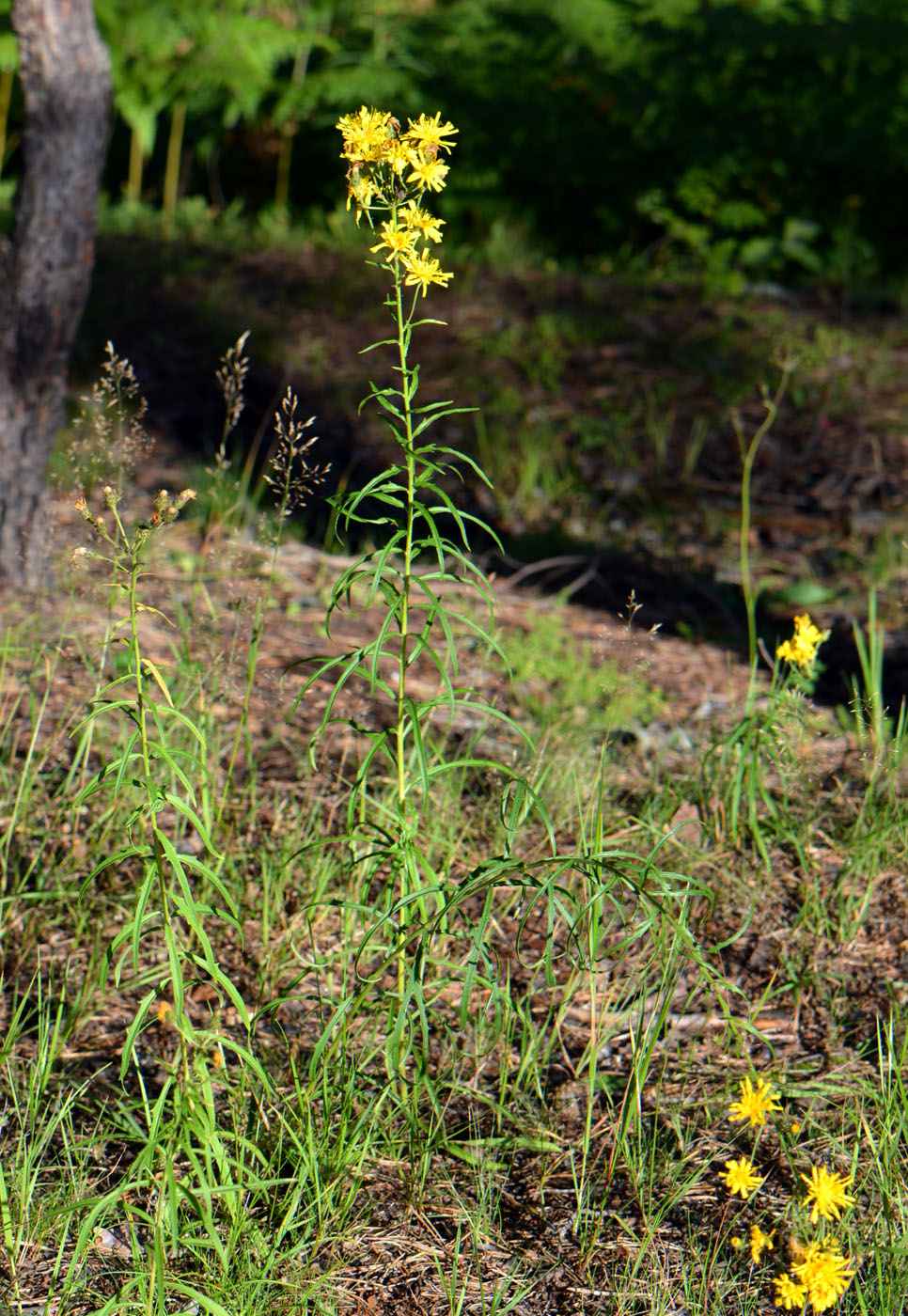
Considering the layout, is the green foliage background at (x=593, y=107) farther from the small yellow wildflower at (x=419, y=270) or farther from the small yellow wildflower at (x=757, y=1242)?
the small yellow wildflower at (x=757, y=1242)

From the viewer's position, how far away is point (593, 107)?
22.9ft

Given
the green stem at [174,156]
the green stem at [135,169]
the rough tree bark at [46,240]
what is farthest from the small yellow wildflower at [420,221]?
the green stem at [135,169]

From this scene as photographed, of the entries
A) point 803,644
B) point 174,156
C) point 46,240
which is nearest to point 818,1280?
point 803,644

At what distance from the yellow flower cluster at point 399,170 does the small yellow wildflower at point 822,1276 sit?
1440 mm

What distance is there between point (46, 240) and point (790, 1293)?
3056 millimetres

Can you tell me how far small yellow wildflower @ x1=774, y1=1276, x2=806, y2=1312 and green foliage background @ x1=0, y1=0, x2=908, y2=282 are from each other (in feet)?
18.7

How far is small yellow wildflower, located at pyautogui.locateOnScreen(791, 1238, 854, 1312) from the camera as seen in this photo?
1641 mm

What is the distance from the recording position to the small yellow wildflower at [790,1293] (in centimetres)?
168

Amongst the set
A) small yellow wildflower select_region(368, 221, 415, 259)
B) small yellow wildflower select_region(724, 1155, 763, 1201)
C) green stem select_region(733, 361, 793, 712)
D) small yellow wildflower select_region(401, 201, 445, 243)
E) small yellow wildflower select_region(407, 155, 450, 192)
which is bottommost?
small yellow wildflower select_region(724, 1155, 763, 1201)

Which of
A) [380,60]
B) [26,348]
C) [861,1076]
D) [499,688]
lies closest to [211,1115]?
[861,1076]

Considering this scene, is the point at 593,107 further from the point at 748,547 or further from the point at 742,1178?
the point at 742,1178

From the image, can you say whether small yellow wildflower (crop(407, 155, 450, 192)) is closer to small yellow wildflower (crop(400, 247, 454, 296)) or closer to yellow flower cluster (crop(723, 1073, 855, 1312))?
small yellow wildflower (crop(400, 247, 454, 296))

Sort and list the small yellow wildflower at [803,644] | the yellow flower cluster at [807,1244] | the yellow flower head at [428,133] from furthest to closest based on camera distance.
Answer: the small yellow wildflower at [803,644]
the yellow flower cluster at [807,1244]
the yellow flower head at [428,133]

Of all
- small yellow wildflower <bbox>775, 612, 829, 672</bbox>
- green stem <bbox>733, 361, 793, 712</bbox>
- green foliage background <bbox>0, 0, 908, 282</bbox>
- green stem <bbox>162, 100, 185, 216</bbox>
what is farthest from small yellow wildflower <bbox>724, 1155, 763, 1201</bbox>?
Result: green stem <bbox>162, 100, 185, 216</bbox>
